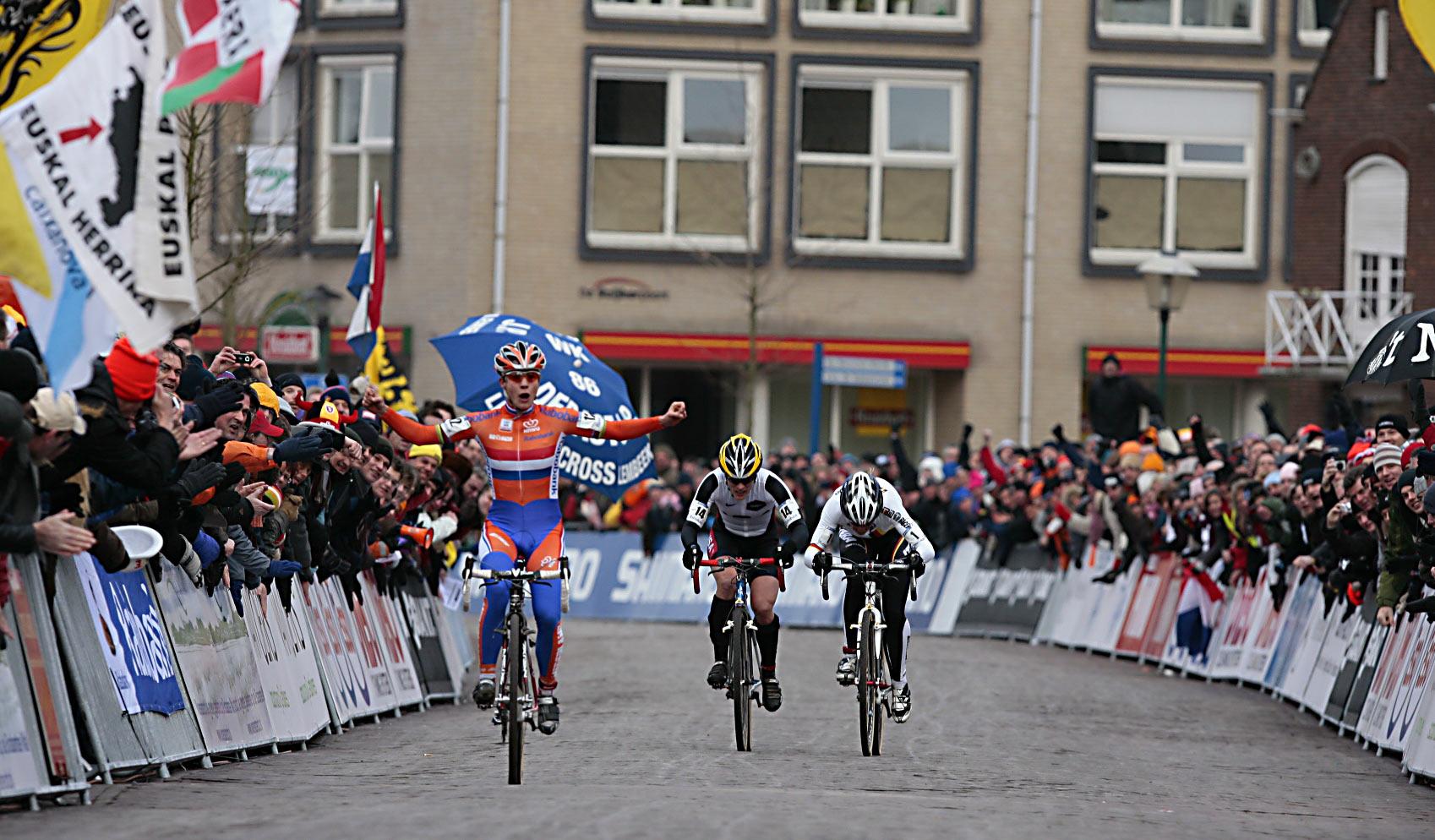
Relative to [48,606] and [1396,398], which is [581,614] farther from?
[48,606]

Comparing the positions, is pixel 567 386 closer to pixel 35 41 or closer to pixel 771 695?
pixel 771 695

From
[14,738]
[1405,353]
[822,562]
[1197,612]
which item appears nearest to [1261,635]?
[1197,612]

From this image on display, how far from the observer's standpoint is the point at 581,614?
35.3m

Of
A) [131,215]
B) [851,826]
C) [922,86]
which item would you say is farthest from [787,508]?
[922,86]

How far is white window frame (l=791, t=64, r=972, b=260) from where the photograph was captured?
39344mm

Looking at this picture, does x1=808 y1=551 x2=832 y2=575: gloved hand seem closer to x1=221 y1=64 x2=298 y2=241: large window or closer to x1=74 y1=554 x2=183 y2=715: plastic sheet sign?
x1=74 y1=554 x2=183 y2=715: plastic sheet sign

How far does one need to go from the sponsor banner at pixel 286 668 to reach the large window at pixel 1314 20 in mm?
27163

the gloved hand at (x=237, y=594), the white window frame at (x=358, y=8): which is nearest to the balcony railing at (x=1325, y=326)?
the white window frame at (x=358, y=8)

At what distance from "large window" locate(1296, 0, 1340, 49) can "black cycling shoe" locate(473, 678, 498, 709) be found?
2882cm

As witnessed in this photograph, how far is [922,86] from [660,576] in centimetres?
937

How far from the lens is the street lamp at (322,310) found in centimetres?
3275

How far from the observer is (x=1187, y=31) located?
39.5m

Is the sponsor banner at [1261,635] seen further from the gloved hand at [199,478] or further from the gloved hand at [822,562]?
the gloved hand at [199,478]

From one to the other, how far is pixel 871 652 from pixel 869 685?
32cm
